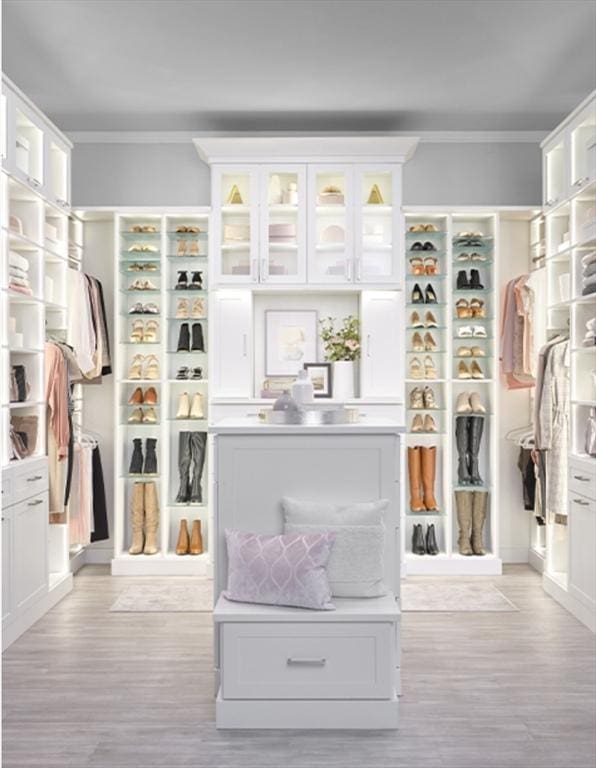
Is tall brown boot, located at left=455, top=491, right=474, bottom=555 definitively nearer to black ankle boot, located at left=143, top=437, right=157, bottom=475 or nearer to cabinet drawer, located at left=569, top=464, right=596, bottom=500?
cabinet drawer, located at left=569, top=464, right=596, bottom=500

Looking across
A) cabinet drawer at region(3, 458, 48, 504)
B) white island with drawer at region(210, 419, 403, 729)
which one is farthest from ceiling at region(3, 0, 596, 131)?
white island with drawer at region(210, 419, 403, 729)

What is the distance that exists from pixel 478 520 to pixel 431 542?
0.37m

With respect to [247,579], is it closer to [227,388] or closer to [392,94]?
[227,388]

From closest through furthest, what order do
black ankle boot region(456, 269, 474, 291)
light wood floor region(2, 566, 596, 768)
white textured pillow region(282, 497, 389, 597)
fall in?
1. light wood floor region(2, 566, 596, 768)
2. white textured pillow region(282, 497, 389, 597)
3. black ankle boot region(456, 269, 474, 291)

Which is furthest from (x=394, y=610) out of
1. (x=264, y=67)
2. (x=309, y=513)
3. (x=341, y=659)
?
(x=264, y=67)

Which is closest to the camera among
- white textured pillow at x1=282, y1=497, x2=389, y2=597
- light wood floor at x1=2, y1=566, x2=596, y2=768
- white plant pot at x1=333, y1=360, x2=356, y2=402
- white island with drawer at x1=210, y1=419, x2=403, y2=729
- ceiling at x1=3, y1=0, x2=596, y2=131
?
light wood floor at x1=2, y1=566, x2=596, y2=768

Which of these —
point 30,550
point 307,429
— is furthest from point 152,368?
point 307,429

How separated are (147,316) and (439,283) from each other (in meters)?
2.15

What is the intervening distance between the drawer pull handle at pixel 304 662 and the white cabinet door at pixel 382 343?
9.17 ft

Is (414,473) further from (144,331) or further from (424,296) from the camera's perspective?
(144,331)

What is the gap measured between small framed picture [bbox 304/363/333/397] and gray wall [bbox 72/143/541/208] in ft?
4.46

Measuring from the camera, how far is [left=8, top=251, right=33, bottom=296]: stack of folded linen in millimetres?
4176

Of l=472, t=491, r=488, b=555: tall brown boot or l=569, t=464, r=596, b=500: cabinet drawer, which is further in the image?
l=472, t=491, r=488, b=555: tall brown boot

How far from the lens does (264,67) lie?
460cm
